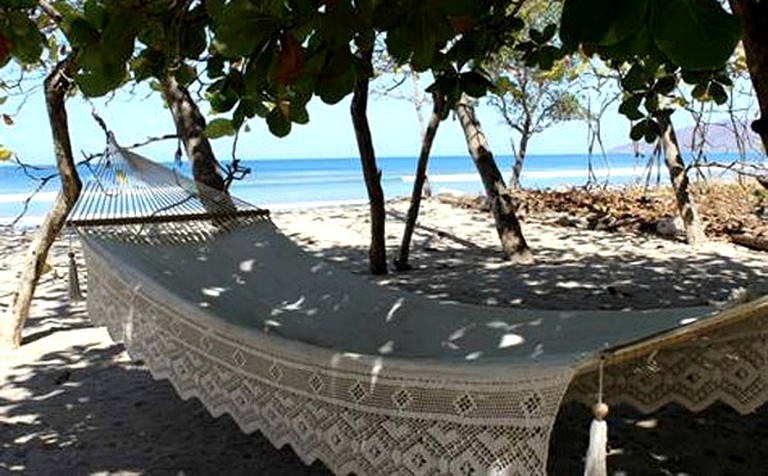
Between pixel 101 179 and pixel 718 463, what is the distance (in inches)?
73.1

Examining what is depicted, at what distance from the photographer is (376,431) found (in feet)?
4.12

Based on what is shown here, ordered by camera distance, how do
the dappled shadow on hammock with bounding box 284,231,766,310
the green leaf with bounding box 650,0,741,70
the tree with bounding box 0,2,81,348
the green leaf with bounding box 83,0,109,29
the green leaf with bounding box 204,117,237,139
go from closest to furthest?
the green leaf with bounding box 650,0,741,70 < the green leaf with bounding box 83,0,109,29 < the green leaf with bounding box 204,117,237,139 < the tree with bounding box 0,2,81,348 < the dappled shadow on hammock with bounding box 284,231,766,310

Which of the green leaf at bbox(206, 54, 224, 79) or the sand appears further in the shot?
the sand

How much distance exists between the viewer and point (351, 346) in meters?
1.89

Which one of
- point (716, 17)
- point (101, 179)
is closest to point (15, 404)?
point (101, 179)

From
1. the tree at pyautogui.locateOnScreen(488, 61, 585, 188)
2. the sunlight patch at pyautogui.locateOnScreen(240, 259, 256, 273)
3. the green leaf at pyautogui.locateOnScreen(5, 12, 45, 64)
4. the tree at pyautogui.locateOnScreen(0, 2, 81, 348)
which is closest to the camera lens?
the green leaf at pyautogui.locateOnScreen(5, 12, 45, 64)

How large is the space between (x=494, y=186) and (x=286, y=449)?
2.61 meters

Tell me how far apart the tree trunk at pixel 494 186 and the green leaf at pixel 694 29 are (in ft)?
11.7

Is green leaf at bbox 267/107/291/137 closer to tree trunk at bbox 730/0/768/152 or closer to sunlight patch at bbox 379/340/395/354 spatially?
sunlight patch at bbox 379/340/395/354

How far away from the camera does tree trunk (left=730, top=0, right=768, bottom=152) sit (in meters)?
1.62

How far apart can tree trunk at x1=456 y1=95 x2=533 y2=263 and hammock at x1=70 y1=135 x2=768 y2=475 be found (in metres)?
2.05

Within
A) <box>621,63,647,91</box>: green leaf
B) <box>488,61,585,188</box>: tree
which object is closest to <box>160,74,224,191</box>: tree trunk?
<box>621,63,647,91</box>: green leaf

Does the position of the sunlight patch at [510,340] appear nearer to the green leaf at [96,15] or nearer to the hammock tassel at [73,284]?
the green leaf at [96,15]

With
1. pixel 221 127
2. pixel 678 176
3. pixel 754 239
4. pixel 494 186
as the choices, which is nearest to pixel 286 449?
pixel 221 127
